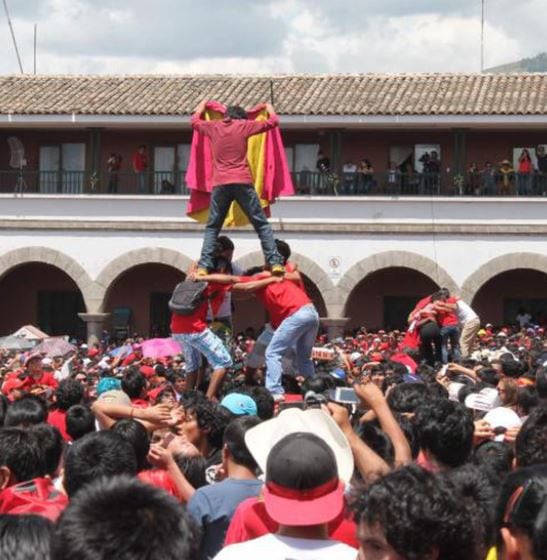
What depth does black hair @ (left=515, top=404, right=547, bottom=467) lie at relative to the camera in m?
5.88

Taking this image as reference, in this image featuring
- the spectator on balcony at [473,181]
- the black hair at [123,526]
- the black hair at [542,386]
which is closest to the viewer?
the black hair at [123,526]

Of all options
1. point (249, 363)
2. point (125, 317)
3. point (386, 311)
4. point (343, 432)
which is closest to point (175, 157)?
point (125, 317)

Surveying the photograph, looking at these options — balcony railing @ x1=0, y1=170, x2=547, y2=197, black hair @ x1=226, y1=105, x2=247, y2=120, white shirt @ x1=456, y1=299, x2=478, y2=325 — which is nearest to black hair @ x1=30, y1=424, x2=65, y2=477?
black hair @ x1=226, y1=105, x2=247, y2=120

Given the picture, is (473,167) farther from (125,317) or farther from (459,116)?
(125,317)

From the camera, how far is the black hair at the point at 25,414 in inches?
328

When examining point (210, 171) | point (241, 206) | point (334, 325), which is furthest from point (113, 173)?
point (241, 206)

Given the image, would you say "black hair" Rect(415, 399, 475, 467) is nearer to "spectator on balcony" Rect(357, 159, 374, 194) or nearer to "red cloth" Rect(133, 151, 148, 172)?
"spectator on balcony" Rect(357, 159, 374, 194)

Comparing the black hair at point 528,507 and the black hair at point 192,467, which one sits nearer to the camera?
the black hair at point 528,507

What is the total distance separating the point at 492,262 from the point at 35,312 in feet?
39.9

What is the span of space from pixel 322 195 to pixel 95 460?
2574 centimetres

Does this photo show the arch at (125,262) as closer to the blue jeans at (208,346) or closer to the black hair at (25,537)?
the blue jeans at (208,346)

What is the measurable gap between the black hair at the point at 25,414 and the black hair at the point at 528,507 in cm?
442

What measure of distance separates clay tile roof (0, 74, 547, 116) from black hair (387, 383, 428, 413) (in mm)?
22949

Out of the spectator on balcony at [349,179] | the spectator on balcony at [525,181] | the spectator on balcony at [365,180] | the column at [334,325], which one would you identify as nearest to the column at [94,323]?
the column at [334,325]
